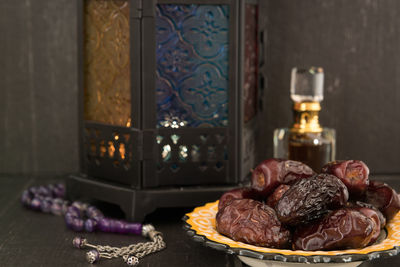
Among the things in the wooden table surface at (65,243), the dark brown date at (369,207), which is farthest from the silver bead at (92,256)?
the dark brown date at (369,207)

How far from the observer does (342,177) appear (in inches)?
30.5

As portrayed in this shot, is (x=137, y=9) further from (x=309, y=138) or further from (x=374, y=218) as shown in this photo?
(x=374, y=218)

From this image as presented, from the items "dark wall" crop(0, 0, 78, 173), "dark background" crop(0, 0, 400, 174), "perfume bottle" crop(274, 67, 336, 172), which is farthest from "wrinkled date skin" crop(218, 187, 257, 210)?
"dark wall" crop(0, 0, 78, 173)

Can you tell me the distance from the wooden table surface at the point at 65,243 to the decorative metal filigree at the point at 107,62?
7.6 inches

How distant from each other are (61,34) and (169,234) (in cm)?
59

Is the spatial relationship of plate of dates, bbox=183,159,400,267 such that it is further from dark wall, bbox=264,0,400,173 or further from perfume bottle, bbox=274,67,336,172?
dark wall, bbox=264,0,400,173

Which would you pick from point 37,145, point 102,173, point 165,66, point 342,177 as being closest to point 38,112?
point 37,145

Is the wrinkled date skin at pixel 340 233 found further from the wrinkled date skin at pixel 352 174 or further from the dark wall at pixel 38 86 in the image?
the dark wall at pixel 38 86

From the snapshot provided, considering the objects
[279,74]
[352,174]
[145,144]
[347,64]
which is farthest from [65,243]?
[347,64]

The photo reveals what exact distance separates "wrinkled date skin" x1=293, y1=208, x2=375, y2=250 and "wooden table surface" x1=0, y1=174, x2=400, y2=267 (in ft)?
0.42

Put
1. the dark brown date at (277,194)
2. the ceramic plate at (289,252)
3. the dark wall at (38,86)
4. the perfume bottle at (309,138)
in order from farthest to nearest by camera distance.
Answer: the dark wall at (38,86)
the perfume bottle at (309,138)
the dark brown date at (277,194)
the ceramic plate at (289,252)

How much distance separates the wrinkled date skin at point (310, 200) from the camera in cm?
70

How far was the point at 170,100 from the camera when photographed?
1.00 metres

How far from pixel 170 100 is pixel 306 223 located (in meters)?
0.37
